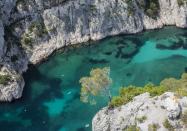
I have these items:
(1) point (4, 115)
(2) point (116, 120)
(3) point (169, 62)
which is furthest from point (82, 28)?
(2) point (116, 120)

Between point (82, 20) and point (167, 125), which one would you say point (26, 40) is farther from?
point (167, 125)

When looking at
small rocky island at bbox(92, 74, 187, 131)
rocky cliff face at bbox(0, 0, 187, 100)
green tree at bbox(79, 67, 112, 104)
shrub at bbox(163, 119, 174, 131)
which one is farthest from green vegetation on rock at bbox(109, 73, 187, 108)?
rocky cliff face at bbox(0, 0, 187, 100)

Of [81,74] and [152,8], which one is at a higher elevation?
[152,8]

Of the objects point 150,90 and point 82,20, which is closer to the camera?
point 150,90

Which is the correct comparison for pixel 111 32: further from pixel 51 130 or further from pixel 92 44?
pixel 51 130

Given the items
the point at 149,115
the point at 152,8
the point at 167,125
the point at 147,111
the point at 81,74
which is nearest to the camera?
the point at 167,125

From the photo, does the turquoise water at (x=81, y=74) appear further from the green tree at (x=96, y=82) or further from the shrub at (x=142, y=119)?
the shrub at (x=142, y=119)

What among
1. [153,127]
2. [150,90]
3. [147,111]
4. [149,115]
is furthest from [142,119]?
[150,90]
